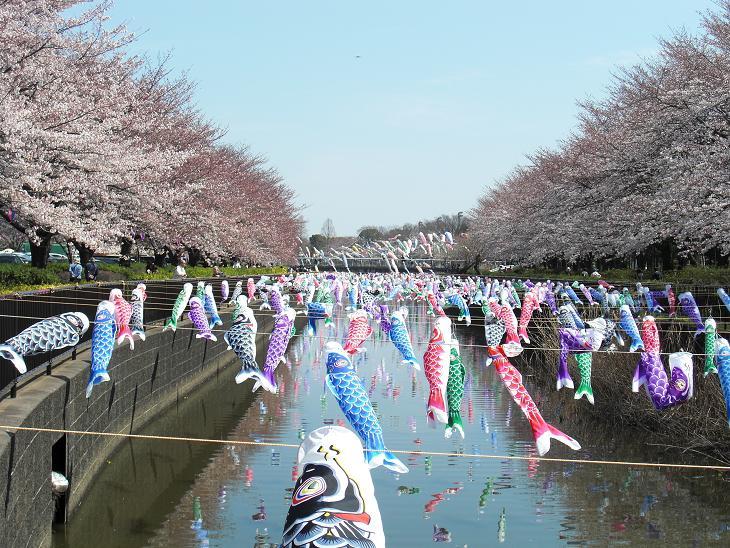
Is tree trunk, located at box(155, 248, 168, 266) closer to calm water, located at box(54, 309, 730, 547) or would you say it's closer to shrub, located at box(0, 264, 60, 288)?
shrub, located at box(0, 264, 60, 288)

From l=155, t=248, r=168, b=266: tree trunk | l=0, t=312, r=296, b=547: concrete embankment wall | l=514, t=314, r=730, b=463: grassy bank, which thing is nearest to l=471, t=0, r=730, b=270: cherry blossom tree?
l=514, t=314, r=730, b=463: grassy bank

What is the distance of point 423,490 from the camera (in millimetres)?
16109

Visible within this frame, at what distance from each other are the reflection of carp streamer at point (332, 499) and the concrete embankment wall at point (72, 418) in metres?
4.37

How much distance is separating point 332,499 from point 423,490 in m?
10.9

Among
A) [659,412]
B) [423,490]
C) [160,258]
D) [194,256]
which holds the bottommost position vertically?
[423,490]

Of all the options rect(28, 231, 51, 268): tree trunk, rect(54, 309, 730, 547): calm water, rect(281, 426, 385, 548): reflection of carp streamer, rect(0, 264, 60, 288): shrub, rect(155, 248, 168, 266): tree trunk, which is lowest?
rect(54, 309, 730, 547): calm water

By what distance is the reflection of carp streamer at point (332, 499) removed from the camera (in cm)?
539

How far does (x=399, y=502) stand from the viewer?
15359mm

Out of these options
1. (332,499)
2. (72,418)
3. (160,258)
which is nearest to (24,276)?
(72,418)

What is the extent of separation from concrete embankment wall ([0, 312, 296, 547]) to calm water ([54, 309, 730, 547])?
47 cm

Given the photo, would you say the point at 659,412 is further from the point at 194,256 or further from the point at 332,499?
the point at 194,256

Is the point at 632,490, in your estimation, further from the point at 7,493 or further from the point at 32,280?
the point at 32,280

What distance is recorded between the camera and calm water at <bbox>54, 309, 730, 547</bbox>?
14.0 metres

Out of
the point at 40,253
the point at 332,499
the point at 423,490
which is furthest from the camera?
the point at 40,253
